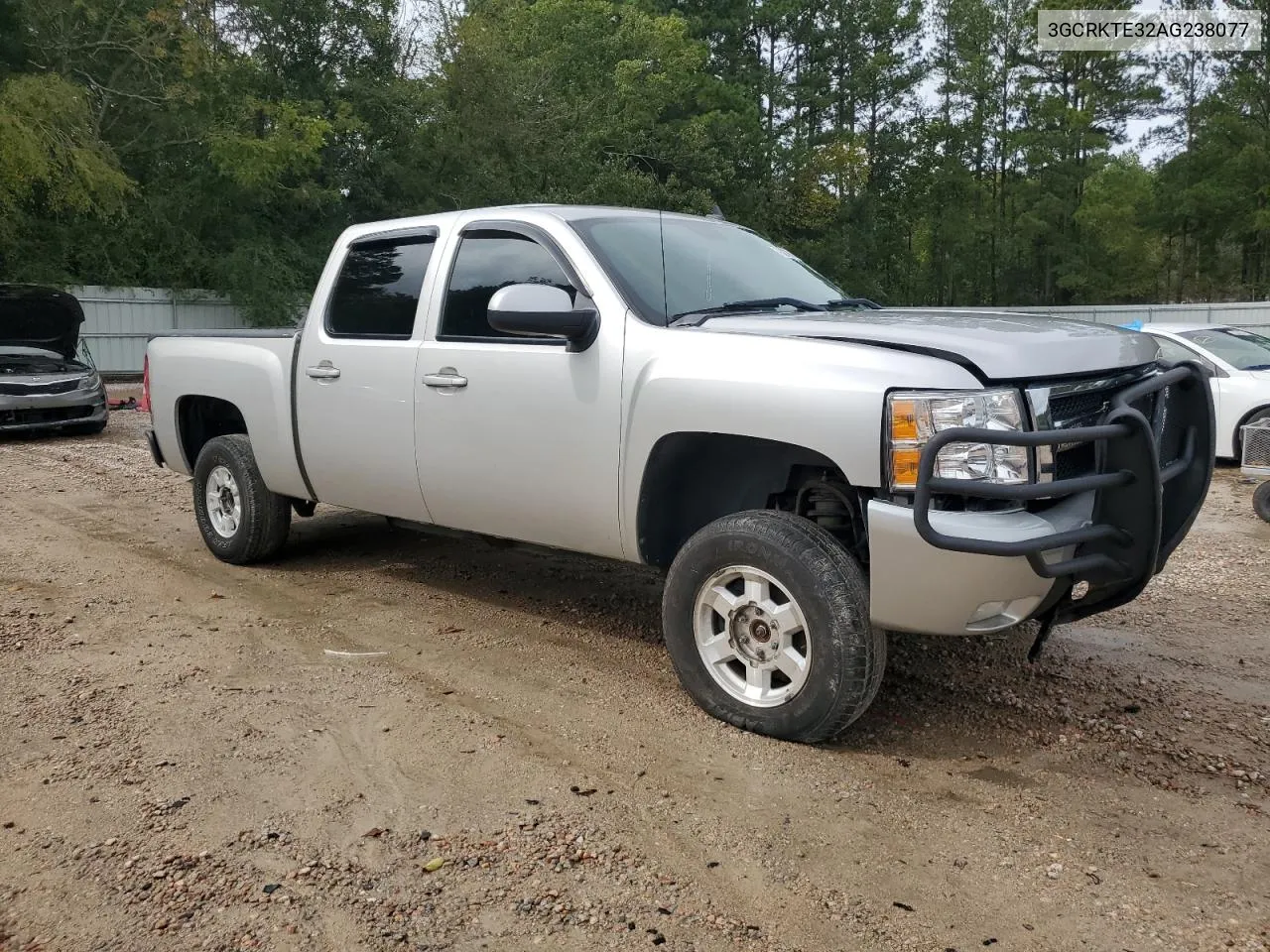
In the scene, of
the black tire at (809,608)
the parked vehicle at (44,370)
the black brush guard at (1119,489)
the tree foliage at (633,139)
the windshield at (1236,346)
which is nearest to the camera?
the black brush guard at (1119,489)

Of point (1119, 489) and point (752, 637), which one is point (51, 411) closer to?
point (752, 637)

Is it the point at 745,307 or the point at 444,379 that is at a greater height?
the point at 745,307

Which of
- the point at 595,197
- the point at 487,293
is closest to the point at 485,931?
the point at 487,293

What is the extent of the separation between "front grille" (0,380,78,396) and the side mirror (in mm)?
11025

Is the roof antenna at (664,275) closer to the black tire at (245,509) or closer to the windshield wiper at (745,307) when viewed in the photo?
the windshield wiper at (745,307)

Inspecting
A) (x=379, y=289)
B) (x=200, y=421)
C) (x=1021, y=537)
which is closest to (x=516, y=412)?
(x=379, y=289)

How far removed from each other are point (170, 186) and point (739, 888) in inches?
1125

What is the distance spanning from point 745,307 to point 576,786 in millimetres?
2120

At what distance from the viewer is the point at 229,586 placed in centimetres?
624

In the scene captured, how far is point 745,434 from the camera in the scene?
3930mm

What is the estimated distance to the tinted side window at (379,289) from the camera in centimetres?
547

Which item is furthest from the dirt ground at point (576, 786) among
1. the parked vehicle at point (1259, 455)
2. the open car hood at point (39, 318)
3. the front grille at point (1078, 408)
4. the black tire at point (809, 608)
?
the open car hood at point (39, 318)

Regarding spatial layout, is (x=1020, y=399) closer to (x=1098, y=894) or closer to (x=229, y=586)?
(x=1098, y=894)

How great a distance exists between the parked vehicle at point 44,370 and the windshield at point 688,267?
1074 centimetres
